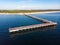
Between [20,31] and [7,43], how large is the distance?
319 inches

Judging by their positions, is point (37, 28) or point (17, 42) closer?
point (17, 42)

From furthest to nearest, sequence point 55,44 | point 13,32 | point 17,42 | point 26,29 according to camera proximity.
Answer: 1. point 26,29
2. point 13,32
3. point 17,42
4. point 55,44

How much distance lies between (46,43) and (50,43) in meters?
0.60

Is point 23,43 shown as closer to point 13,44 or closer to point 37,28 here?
point 13,44

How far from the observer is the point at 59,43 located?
2044 cm

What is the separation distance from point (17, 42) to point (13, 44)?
104 centimetres

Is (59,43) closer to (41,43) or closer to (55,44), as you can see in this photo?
(55,44)

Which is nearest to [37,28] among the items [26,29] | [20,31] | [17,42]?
[26,29]

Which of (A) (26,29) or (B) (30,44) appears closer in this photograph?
(B) (30,44)

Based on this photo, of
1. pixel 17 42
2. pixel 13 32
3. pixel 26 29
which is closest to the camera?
pixel 17 42

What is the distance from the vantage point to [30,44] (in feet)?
66.0

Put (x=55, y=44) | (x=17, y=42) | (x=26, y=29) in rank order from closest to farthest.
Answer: (x=55, y=44), (x=17, y=42), (x=26, y=29)

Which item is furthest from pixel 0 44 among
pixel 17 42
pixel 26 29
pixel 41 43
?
pixel 26 29

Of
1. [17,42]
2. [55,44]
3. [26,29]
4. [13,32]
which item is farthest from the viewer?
[26,29]
